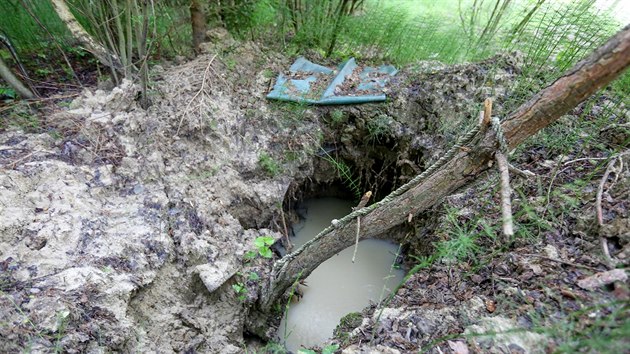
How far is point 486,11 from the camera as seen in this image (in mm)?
3311

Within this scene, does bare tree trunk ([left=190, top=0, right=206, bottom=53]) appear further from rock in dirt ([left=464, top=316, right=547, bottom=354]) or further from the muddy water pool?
rock in dirt ([left=464, top=316, right=547, bottom=354])

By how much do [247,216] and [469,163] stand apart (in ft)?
5.13

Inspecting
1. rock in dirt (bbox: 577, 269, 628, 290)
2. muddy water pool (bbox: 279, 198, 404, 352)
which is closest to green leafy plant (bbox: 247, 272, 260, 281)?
muddy water pool (bbox: 279, 198, 404, 352)

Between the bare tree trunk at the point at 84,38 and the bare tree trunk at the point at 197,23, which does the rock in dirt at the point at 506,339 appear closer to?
the bare tree trunk at the point at 84,38

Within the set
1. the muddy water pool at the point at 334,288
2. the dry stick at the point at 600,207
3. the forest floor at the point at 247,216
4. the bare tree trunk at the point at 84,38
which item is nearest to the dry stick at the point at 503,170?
the forest floor at the point at 247,216

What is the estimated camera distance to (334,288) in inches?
102

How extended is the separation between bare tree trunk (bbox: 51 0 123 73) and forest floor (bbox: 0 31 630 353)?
0.63ft

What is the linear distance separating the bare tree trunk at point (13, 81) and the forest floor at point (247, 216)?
0.37ft

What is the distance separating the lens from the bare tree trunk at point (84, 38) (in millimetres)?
2107

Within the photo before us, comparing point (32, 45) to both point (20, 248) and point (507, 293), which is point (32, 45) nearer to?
point (20, 248)

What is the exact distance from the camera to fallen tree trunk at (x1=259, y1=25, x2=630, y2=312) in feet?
3.30

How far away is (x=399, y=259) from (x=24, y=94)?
2744 millimetres

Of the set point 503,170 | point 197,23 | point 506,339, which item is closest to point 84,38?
point 197,23

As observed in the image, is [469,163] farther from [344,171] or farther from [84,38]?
[84,38]
